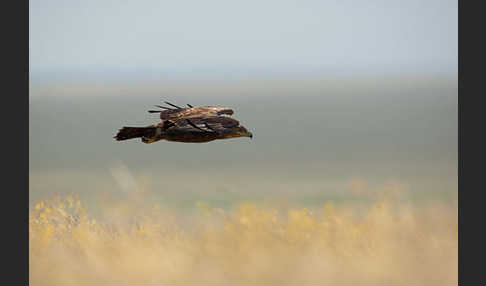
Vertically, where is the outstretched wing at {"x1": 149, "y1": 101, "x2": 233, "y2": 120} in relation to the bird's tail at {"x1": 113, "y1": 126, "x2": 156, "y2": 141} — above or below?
above

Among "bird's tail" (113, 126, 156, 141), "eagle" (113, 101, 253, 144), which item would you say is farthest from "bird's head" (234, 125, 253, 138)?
"bird's tail" (113, 126, 156, 141)

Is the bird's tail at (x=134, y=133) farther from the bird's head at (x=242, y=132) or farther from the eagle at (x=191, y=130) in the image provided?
the bird's head at (x=242, y=132)

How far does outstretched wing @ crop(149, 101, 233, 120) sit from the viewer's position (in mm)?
7152

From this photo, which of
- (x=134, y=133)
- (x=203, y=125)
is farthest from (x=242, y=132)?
(x=134, y=133)

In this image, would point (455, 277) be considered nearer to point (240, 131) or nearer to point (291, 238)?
point (291, 238)

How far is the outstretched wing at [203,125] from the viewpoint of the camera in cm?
686

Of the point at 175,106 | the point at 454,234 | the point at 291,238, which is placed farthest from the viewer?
the point at 454,234

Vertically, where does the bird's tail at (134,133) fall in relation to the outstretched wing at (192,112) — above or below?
below

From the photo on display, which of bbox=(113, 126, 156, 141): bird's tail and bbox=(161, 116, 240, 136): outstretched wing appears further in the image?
bbox=(113, 126, 156, 141): bird's tail

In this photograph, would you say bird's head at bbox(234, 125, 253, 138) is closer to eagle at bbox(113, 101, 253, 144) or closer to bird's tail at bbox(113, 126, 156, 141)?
eagle at bbox(113, 101, 253, 144)

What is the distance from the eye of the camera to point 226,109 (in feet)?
→ 23.8

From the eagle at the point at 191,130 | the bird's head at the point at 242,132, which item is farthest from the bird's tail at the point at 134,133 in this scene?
A: the bird's head at the point at 242,132
